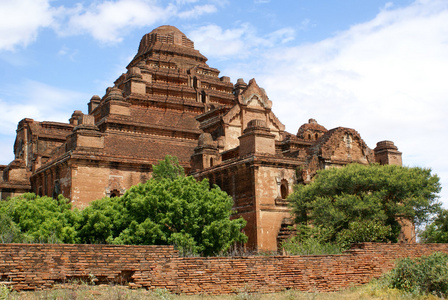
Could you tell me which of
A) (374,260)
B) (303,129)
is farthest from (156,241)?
(303,129)

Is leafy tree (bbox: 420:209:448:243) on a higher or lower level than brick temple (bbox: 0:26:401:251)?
lower

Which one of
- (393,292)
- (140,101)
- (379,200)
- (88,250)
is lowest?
(393,292)

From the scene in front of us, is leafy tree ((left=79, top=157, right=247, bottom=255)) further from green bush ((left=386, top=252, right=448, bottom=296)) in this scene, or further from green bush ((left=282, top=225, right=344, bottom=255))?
green bush ((left=386, top=252, right=448, bottom=296))

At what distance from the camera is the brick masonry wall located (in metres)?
14.6

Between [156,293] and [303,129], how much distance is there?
27000 mm

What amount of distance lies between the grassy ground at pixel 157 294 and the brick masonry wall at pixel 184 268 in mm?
397

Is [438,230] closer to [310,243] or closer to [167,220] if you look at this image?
[310,243]

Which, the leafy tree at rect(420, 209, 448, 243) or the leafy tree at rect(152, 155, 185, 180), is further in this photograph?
the leafy tree at rect(152, 155, 185, 180)

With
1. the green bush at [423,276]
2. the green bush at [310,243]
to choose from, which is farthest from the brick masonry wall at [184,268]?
the green bush at [310,243]

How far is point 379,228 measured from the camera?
2431 cm

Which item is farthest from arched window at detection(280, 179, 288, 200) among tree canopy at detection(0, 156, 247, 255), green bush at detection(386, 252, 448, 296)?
green bush at detection(386, 252, 448, 296)

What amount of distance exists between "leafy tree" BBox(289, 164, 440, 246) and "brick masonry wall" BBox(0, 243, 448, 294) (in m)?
4.31

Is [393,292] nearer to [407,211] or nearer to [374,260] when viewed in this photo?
[374,260]

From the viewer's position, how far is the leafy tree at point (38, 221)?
23.7m
